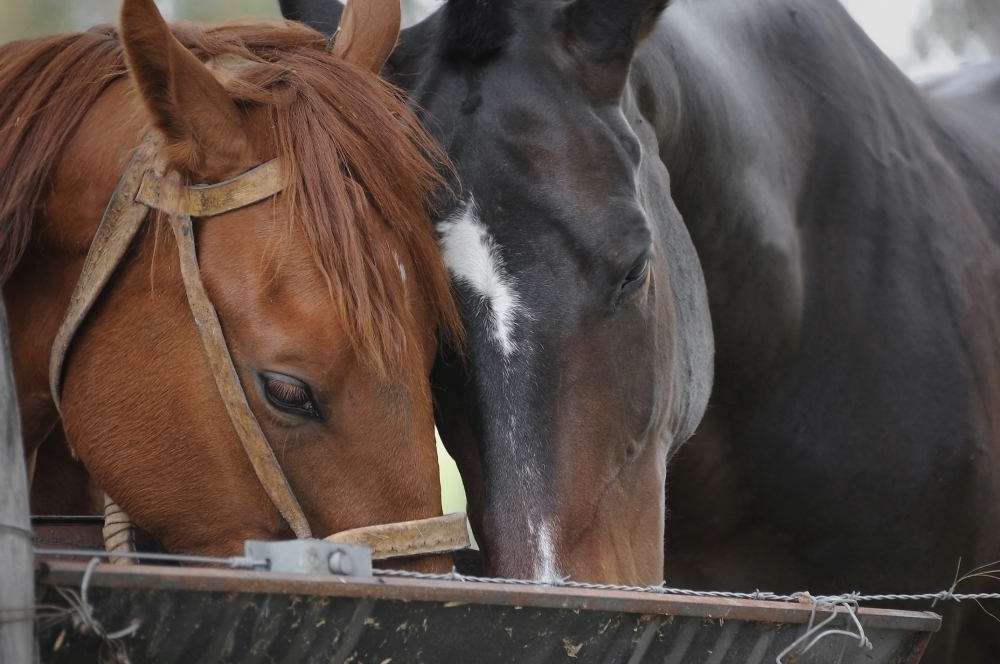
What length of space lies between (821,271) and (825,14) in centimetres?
75

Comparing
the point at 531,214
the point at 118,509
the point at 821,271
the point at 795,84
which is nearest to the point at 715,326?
the point at 821,271

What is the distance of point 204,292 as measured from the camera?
60.3 inches

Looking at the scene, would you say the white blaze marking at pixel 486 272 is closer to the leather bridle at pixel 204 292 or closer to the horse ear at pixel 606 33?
the leather bridle at pixel 204 292

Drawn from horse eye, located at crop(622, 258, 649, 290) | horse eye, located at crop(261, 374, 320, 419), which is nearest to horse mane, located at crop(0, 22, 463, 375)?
horse eye, located at crop(261, 374, 320, 419)

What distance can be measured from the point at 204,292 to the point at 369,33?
611mm

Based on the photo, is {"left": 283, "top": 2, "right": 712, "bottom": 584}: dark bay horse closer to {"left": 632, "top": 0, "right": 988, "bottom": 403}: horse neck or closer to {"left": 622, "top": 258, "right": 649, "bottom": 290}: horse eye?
{"left": 622, "top": 258, "right": 649, "bottom": 290}: horse eye

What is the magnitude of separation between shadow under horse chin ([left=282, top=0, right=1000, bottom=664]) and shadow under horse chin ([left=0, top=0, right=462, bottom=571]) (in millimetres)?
195

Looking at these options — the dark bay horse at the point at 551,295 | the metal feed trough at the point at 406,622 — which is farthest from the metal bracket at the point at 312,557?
the dark bay horse at the point at 551,295

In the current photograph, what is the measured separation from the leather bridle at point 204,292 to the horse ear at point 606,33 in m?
0.66

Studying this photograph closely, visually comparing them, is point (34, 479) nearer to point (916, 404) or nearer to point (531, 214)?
point (531, 214)

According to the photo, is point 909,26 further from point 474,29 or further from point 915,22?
point 474,29

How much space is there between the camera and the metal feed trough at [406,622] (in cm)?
100

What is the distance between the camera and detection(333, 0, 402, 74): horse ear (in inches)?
73.0

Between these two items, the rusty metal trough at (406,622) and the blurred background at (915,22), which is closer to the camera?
the rusty metal trough at (406,622)
